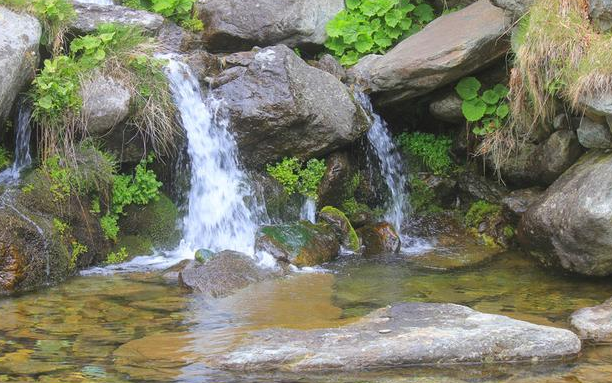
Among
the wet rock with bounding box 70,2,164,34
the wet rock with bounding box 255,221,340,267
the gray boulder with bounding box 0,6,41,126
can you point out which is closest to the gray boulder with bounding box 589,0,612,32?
the wet rock with bounding box 255,221,340,267

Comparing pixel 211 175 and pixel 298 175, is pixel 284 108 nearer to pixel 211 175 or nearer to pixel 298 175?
pixel 298 175

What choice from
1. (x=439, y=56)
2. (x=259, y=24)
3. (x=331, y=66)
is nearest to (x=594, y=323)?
(x=439, y=56)

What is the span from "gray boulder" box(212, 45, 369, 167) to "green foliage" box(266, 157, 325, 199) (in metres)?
0.11

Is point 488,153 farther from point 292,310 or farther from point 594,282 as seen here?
point 292,310

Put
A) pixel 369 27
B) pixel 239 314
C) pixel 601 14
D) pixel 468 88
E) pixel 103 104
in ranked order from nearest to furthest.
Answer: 1. pixel 239 314
2. pixel 601 14
3. pixel 103 104
4. pixel 468 88
5. pixel 369 27

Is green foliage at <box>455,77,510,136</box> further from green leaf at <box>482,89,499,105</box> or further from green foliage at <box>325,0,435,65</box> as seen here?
green foliage at <box>325,0,435,65</box>

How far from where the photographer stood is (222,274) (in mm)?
7621

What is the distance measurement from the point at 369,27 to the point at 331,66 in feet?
3.71

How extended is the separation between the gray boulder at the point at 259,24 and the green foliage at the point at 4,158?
3.51 metres

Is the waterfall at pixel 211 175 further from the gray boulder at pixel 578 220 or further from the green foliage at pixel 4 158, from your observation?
the gray boulder at pixel 578 220

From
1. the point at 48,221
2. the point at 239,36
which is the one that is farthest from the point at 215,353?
the point at 239,36

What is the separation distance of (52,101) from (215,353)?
162 inches

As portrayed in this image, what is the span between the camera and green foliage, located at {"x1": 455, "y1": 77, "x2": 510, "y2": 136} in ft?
31.8

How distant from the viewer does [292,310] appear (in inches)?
264
